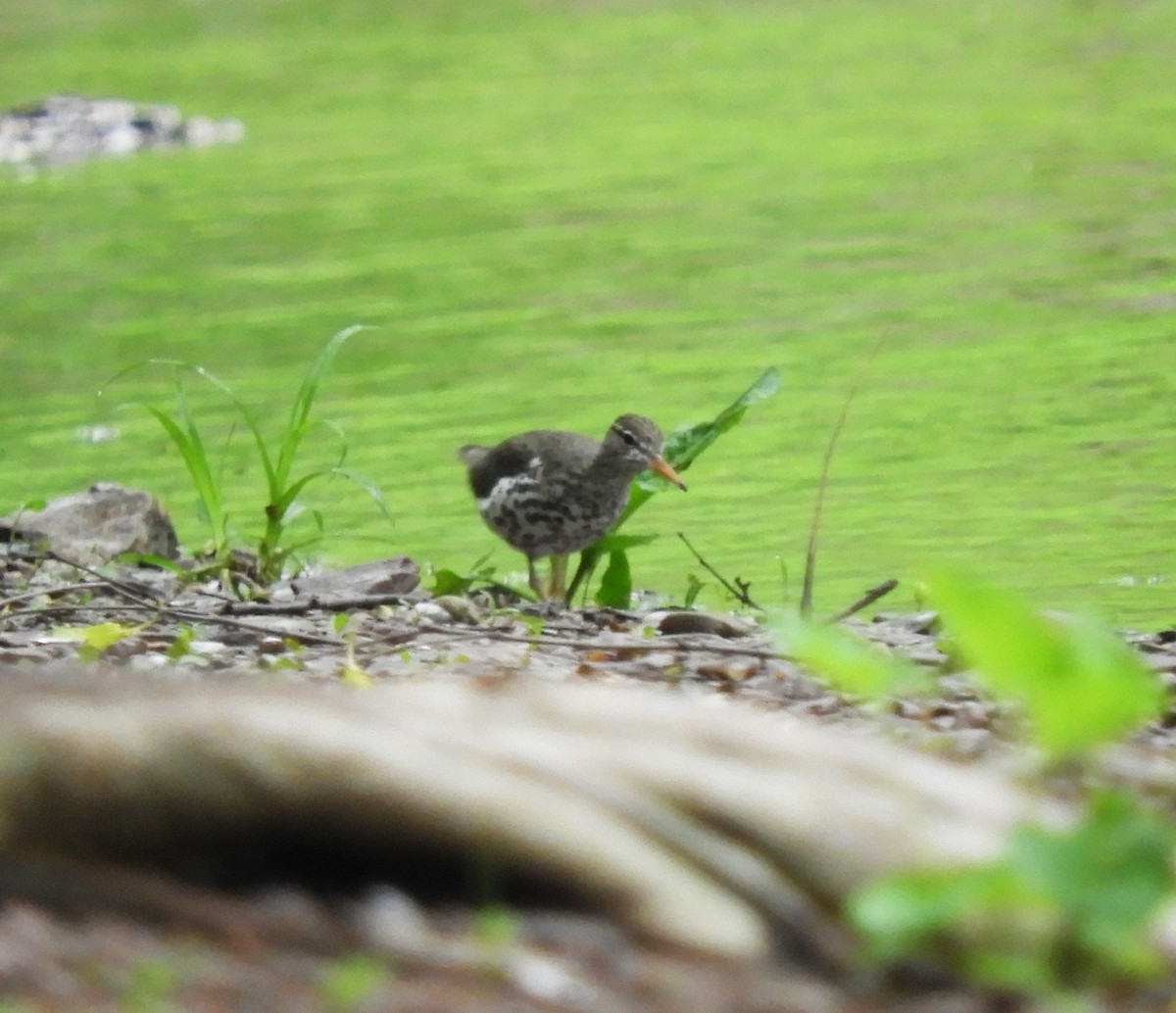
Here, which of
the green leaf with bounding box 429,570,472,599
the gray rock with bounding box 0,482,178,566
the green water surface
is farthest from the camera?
the green water surface

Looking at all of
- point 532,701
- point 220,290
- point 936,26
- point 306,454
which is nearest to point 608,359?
point 306,454

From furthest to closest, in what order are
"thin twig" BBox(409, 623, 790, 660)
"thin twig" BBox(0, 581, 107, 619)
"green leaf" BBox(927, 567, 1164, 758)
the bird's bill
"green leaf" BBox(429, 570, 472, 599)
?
the bird's bill
"green leaf" BBox(429, 570, 472, 599)
"thin twig" BBox(0, 581, 107, 619)
"thin twig" BBox(409, 623, 790, 660)
"green leaf" BBox(927, 567, 1164, 758)

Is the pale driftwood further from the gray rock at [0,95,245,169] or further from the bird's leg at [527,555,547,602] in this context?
the gray rock at [0,95,245,169]

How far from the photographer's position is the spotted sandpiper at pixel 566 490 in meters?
9.09

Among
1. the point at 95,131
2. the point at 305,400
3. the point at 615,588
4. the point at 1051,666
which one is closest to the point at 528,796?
the point at 1051,666

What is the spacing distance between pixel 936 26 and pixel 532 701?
3064 cm

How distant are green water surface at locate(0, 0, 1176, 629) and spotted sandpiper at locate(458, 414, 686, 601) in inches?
23.5

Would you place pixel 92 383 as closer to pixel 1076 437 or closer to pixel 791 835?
pixel 1076 437

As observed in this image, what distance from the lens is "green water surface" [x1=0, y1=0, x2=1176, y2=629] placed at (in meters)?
11.1

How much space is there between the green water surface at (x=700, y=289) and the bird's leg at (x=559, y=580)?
56 centimetres

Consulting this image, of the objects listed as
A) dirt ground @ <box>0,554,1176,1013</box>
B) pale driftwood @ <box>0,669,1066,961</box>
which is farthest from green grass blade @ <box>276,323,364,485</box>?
pale driftwood @ <box>0,669,1066,961</box>

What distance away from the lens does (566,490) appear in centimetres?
907

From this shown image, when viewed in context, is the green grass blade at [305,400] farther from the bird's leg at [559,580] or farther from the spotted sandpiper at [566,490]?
the bird's leg at [559,580]

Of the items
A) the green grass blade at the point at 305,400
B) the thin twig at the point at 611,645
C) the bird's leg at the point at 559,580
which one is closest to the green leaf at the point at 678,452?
the bird's leg at the point at 559,580
